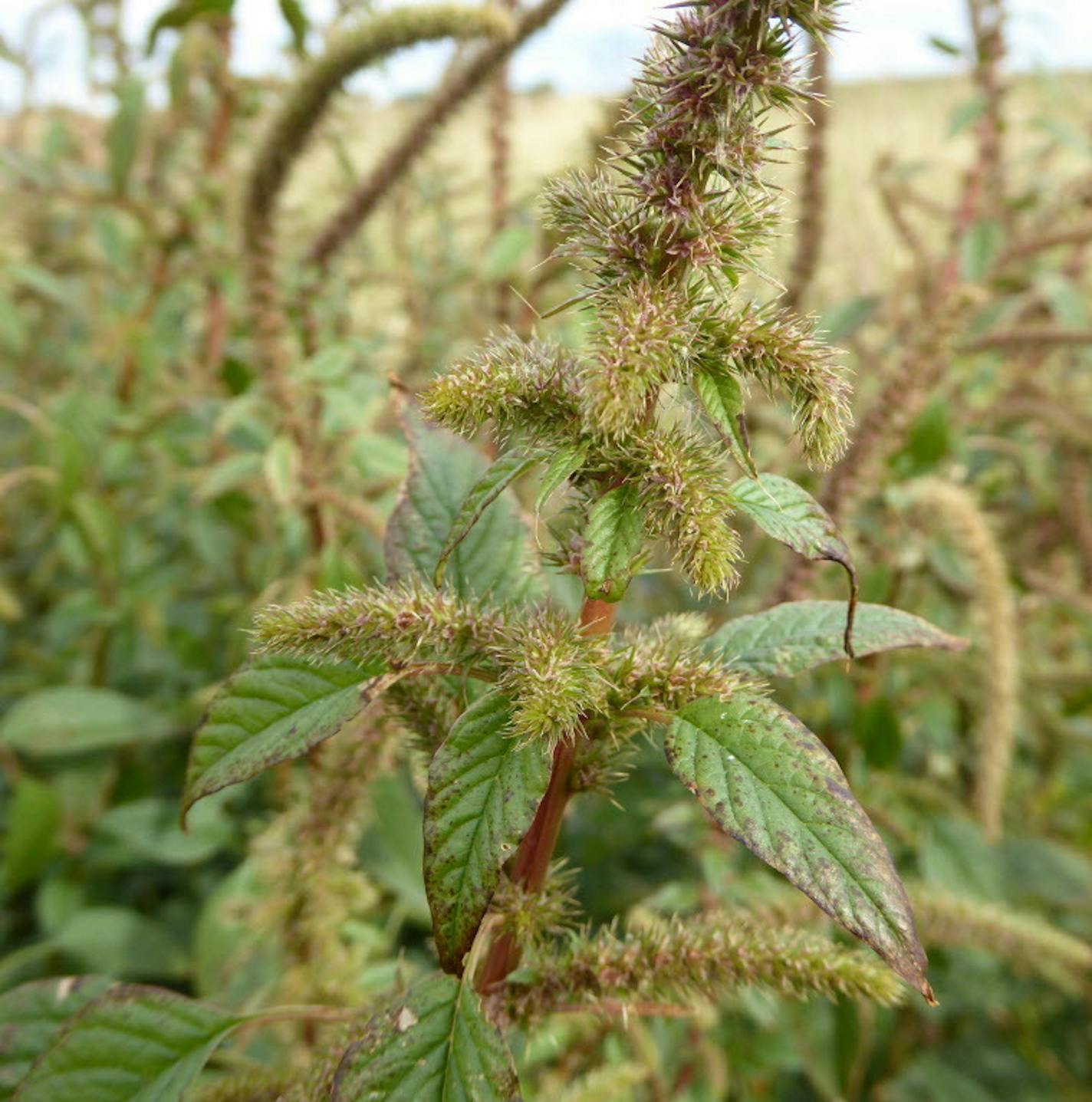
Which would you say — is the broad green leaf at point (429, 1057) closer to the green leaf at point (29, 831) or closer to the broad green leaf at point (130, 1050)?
the broad green leaf at point (130, 1050)

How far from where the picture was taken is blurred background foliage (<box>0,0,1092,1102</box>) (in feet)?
3.95

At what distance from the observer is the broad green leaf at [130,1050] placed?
0.59 meters

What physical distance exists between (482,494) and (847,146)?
4.79 m

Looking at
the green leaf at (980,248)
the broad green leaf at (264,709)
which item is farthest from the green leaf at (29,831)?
the green leaf at (980,248)

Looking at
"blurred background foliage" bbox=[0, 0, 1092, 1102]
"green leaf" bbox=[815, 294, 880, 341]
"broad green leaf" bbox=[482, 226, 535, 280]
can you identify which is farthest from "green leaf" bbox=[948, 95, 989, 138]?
"broad green leaf" bbox=[482, 226, 535, 280]

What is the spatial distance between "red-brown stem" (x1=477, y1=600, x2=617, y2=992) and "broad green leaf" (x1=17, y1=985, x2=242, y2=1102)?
19 cm

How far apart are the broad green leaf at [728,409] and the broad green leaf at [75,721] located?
1.20m

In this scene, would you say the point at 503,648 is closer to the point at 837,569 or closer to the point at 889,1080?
the point at 837,569

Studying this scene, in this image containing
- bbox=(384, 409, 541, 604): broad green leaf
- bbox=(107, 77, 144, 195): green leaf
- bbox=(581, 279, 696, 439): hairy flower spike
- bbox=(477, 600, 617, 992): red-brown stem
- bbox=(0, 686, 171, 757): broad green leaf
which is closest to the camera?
bbox=(581, 279, 696, 439): hairy flower spike

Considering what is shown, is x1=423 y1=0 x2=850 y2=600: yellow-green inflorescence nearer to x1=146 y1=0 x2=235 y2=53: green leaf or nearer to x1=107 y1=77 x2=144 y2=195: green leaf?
x1=146 y1=0 x2=235 y2=53: green leaf

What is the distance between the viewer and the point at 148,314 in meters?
1.76

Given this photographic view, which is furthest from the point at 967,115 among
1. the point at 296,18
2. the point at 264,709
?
the point at 264,709

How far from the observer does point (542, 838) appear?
579mm

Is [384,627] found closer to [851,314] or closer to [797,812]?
[797,812]
